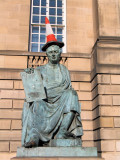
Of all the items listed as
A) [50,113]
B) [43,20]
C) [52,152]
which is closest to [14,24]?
[43,20]

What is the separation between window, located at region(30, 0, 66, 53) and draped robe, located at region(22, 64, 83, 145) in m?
7.90

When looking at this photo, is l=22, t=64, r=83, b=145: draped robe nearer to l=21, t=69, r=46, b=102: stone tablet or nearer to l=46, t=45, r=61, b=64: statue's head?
l=21, t=69, r=46, b=102: stone tablet

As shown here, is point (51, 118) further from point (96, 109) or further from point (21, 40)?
point (21, 40)

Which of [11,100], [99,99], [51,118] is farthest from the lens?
[11,100]

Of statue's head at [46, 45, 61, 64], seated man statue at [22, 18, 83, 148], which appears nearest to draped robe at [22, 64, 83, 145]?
seated man statue at [22, 18, 83, 148]

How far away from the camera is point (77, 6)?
13766 mm

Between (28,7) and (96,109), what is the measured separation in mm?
6475

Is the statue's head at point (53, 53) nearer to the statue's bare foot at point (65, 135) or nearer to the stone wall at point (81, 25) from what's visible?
the statue's bare foot at point (65, 135)

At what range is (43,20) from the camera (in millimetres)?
14258

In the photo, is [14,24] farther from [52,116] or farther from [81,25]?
[52,116]

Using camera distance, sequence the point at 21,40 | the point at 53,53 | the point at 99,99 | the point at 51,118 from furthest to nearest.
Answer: the point at 21,40
the point at 99,99
the point at 53,53
the point at 51,118

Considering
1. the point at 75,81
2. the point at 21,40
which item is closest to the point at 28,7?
the point at 21,40

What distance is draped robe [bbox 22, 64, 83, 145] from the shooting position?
5.45 meters

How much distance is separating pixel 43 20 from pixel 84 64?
3.74 m
